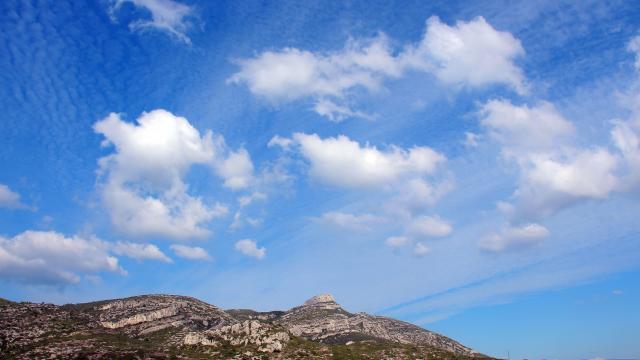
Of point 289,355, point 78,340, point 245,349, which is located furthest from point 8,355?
point 289,355

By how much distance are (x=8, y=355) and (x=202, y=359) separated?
60982 mm

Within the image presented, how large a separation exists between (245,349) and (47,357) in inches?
2665

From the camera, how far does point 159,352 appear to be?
606 ft

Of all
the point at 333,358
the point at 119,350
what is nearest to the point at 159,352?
the point at 119,350

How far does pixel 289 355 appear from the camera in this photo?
7682 inches

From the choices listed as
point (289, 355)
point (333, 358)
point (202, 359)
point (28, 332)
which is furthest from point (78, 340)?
point (333, 358)

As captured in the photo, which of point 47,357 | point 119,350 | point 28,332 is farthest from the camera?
point 28,332

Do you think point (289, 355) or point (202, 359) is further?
point (289, 355)

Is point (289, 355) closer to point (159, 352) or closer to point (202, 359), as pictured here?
point (202, 359)

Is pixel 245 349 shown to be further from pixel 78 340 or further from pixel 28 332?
pixel 28 332

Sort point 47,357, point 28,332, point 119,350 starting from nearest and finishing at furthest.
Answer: point 47,357
point 119,350
point 28,332

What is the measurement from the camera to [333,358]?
7864 inches

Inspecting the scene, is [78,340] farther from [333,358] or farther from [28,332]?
[333,358]

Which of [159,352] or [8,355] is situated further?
[159,352]
